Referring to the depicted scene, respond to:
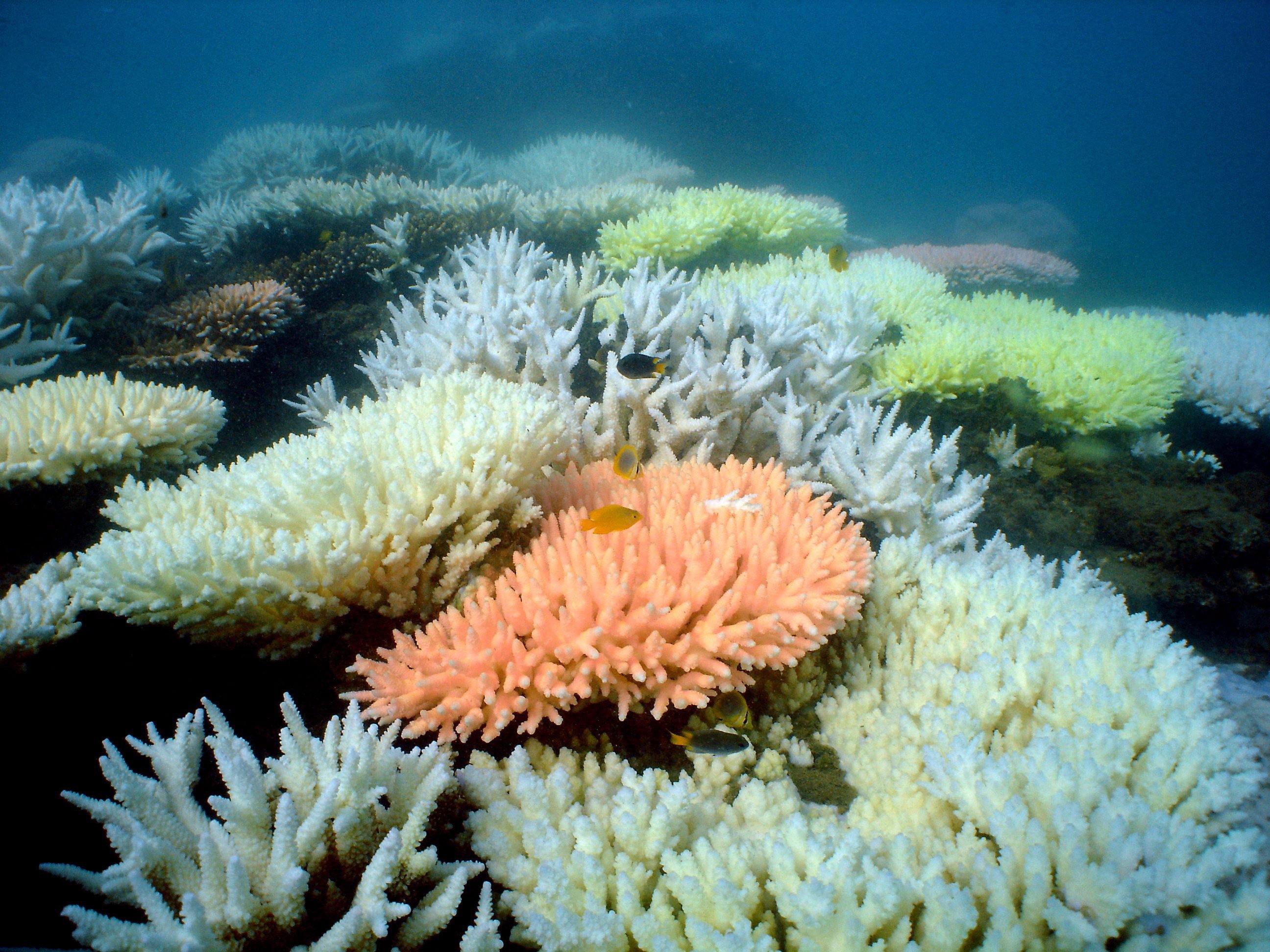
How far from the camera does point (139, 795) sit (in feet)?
4.58

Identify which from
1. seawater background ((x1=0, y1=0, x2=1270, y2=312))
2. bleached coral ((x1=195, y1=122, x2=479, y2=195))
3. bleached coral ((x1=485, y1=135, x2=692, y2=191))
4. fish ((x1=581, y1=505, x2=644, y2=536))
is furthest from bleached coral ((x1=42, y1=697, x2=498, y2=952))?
seawater background ((x1=0, y1=0, x2=1270, y2=312))

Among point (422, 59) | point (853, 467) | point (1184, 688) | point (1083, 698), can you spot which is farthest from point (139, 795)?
point (422, 59)

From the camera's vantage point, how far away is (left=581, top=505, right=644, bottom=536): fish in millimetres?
2043

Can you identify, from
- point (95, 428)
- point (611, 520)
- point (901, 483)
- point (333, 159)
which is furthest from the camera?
point (333, 159)

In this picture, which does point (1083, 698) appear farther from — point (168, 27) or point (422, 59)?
point (168, 27)

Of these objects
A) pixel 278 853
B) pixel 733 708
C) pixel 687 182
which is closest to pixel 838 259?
pixel 733 708

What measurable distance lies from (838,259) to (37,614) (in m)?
6.23

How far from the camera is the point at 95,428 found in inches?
116

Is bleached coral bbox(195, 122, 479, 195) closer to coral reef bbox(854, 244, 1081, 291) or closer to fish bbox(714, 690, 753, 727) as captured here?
coral reef bbox(854, 244, 1081, 291)

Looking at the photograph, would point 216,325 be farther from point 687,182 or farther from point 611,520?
point 687,182

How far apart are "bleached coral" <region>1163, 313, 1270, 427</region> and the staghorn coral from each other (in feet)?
27.8

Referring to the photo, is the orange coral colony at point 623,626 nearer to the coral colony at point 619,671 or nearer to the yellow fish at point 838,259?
the coral colony at point 619,671

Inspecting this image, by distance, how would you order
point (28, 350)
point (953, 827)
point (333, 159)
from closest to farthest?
point (953, 827) → point (28, 350) → point (333, 159)

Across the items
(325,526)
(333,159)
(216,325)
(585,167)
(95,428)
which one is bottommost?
(325,526)
